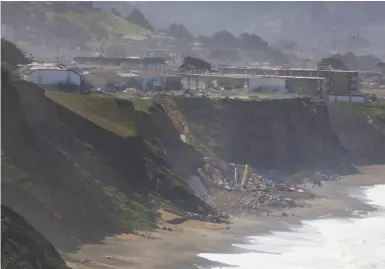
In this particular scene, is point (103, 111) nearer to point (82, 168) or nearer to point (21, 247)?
point (82, 168)

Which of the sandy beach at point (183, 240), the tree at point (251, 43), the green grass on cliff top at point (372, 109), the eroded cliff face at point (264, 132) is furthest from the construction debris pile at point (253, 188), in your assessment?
the tree at point (251, 43)

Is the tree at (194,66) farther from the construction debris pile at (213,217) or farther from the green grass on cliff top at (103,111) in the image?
the construction debris pile at (213,217)

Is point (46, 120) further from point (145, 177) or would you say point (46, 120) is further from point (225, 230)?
point (225, 230)

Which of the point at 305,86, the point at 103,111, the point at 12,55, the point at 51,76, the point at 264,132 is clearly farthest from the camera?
the point at 305,86

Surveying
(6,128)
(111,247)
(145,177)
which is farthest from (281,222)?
(6,128)

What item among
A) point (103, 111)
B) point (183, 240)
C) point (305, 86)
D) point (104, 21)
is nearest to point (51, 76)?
point (103, 111)

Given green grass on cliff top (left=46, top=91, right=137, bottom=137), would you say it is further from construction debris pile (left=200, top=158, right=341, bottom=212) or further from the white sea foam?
the white sea foam
